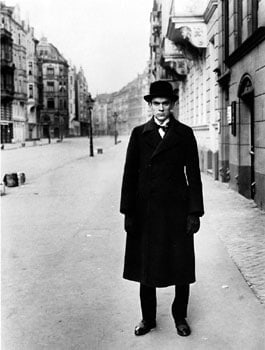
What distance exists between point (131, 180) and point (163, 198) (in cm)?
31

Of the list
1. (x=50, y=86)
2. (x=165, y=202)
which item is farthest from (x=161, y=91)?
(x=50, y=86)

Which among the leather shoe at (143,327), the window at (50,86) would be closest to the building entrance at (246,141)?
the leather shoe at (143,327)

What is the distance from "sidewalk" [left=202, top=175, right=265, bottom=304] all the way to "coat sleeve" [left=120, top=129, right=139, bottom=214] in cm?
171

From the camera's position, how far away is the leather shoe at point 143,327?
418 cm

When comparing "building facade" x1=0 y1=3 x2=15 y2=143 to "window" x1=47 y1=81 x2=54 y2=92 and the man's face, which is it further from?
the man's face

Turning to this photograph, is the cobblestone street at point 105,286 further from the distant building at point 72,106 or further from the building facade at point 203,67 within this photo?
the distant building at point 72,106

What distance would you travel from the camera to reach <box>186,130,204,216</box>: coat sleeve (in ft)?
13.5

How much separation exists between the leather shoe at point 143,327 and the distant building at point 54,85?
4154 inches

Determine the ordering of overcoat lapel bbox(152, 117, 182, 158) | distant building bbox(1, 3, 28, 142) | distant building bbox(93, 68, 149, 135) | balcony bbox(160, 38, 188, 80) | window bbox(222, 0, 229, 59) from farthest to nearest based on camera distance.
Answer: distant building bbox(93, 68, 149, 135) < distant building bbox(1, 3, 28, 142) < balcony bbox(160, 38, 188, 80) < window bbox(222, 0, 229, 59) < overcoat lapel bbox(152, 117, 182, 158)

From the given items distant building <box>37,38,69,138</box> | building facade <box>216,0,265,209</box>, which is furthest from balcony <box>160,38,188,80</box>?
distant building <box>37,38,69,138</box>

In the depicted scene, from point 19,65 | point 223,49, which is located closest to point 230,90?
point 223,49

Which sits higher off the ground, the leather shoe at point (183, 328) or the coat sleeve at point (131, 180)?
the coat sleeve at point (131, 180)

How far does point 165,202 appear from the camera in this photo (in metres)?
4.11

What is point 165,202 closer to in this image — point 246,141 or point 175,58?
point 246,141
